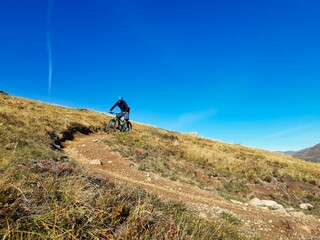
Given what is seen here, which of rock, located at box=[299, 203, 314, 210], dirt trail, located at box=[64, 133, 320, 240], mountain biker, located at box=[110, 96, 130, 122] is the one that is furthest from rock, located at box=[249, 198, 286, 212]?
mountain biker, located at box=[110, 96, 130, 122]

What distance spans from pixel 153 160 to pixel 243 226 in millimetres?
9883

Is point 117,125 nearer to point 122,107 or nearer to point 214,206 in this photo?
point 122,107

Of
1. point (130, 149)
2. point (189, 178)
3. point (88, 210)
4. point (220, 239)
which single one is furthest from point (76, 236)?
point (130, 149)

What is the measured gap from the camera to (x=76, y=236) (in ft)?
12.0

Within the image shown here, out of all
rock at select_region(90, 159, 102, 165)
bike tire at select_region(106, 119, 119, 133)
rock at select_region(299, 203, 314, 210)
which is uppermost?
bike tire at select_region(106, 119, 119, 133)

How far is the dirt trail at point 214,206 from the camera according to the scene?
32.5 feet

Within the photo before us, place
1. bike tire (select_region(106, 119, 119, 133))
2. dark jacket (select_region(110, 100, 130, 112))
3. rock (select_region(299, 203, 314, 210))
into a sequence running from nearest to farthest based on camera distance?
rock (select_region(299, 203, 314, 210)) < dark jacket (select_region(110, 100, 130, 112)) < bike tire (select_region(106, 119, 119, 133))

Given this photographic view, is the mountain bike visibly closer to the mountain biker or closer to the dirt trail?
the mountain biker

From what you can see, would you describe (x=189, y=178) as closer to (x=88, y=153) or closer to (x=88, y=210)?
(x=88, y=153)

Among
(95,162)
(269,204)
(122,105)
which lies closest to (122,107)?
(122,105)

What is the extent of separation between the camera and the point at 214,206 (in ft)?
37.6

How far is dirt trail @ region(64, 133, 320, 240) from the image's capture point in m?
9.91

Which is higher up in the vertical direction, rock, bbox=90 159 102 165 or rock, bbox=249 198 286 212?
rock, bbox=90 159 102 165

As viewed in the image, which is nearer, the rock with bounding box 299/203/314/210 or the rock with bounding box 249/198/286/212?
the rock with bounding box 249/198/286/212
